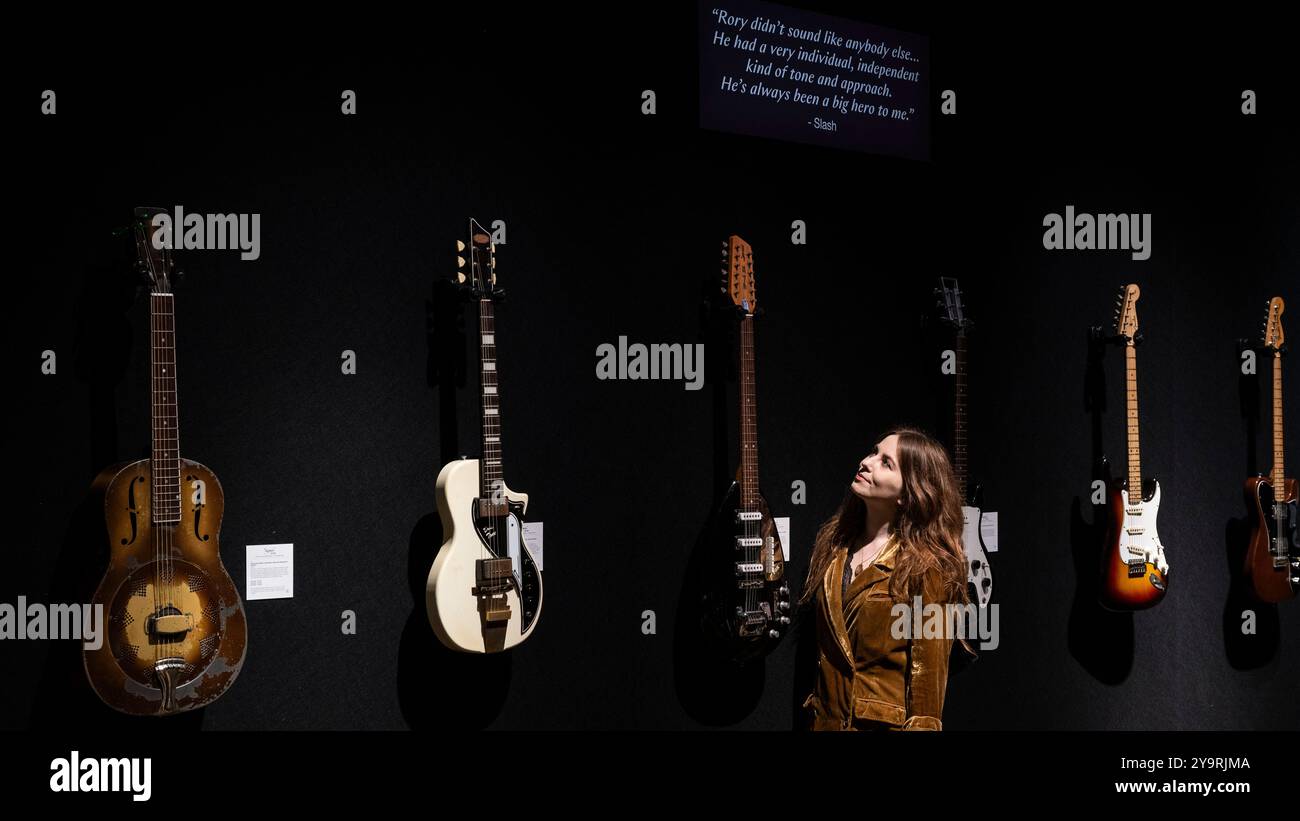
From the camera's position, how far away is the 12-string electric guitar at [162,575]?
8.30ft

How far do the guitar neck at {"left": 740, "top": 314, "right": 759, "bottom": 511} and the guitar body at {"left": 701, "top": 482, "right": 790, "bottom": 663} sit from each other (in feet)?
0.10

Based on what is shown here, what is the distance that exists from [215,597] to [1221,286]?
386 cm

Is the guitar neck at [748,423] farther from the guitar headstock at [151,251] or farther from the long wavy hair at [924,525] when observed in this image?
the guitar headstock at [151,251]

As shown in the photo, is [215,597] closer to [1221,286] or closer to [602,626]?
[602,626]

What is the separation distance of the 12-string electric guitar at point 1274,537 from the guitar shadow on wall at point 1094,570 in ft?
1.78

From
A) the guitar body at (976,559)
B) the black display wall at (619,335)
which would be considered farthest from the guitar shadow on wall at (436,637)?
the guitar body at (976,559)

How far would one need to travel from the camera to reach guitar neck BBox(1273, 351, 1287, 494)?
4.27m

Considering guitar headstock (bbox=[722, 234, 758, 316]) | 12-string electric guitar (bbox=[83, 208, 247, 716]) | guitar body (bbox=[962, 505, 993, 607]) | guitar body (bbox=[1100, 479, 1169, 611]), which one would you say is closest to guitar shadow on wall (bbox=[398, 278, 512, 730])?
12-string electric guitar (bbox=[83, 208, 247, 716])

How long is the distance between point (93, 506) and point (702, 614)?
1.74m

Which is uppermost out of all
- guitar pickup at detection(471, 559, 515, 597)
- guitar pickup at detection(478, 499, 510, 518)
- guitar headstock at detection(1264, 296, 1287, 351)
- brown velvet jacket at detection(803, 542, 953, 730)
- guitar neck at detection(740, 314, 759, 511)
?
guitar headstock at detection(1264, 296, 1287, 351)

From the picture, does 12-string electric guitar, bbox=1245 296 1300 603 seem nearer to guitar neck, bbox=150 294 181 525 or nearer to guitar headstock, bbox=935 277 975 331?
guitar headstock, bbox=935 277 975 331

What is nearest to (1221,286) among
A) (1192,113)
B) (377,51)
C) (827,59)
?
(1192,113)

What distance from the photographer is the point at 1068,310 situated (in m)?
4.20
